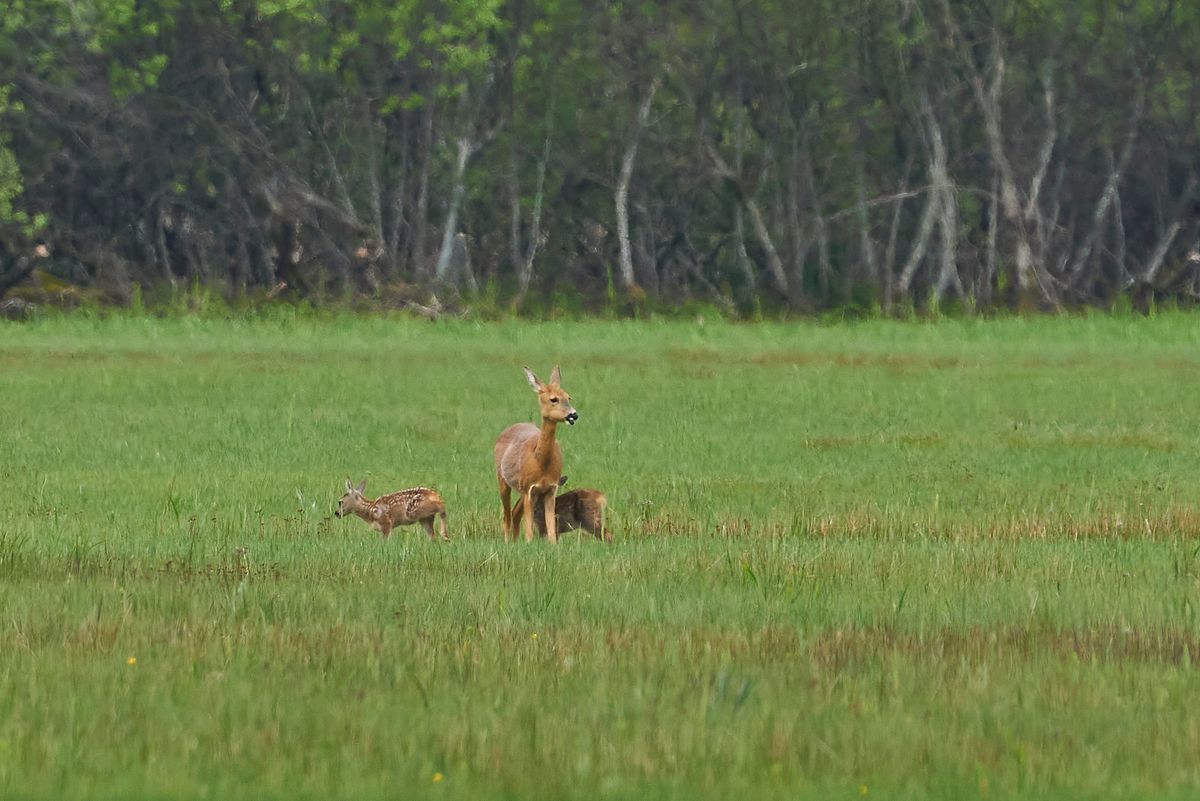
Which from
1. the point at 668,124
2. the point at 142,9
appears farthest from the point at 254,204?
the point at 668,124

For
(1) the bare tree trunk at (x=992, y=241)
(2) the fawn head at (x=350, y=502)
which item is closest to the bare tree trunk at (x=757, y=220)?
(1) the bare tree trunk at (x=992, y=241)

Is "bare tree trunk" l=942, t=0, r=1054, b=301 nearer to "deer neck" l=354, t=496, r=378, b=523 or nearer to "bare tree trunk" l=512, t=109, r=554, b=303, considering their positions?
"bare tree trunk" l=512, t=109, r=554, b=303

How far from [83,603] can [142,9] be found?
3785 centimetres

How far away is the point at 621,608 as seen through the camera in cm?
1037

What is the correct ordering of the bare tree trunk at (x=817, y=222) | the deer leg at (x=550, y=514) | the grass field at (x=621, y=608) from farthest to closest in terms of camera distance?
the bare tree trunk at (x=817, y=222), the deer leg at (x=550, y=514), the grass field at (x=621, y=608)

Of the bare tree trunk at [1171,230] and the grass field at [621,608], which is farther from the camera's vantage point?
the bare tree trunk at [1171,230]

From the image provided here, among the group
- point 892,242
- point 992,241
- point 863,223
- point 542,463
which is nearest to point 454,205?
point 863,223

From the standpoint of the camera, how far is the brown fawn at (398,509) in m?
13.9

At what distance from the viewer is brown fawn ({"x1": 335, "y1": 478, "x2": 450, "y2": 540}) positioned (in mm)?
13922

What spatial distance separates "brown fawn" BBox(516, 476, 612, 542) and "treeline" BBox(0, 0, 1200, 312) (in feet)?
97.1

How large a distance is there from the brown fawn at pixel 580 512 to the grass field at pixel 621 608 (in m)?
0.22

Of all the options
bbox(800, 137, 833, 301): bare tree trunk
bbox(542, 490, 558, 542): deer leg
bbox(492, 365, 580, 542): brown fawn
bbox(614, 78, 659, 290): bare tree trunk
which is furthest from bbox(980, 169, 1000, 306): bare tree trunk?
bbox(542, 490, 558, 542): deer leg

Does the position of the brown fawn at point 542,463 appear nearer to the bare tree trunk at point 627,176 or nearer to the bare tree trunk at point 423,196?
the bare tree trunk at point 423,196

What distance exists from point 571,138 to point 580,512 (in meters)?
39.2
